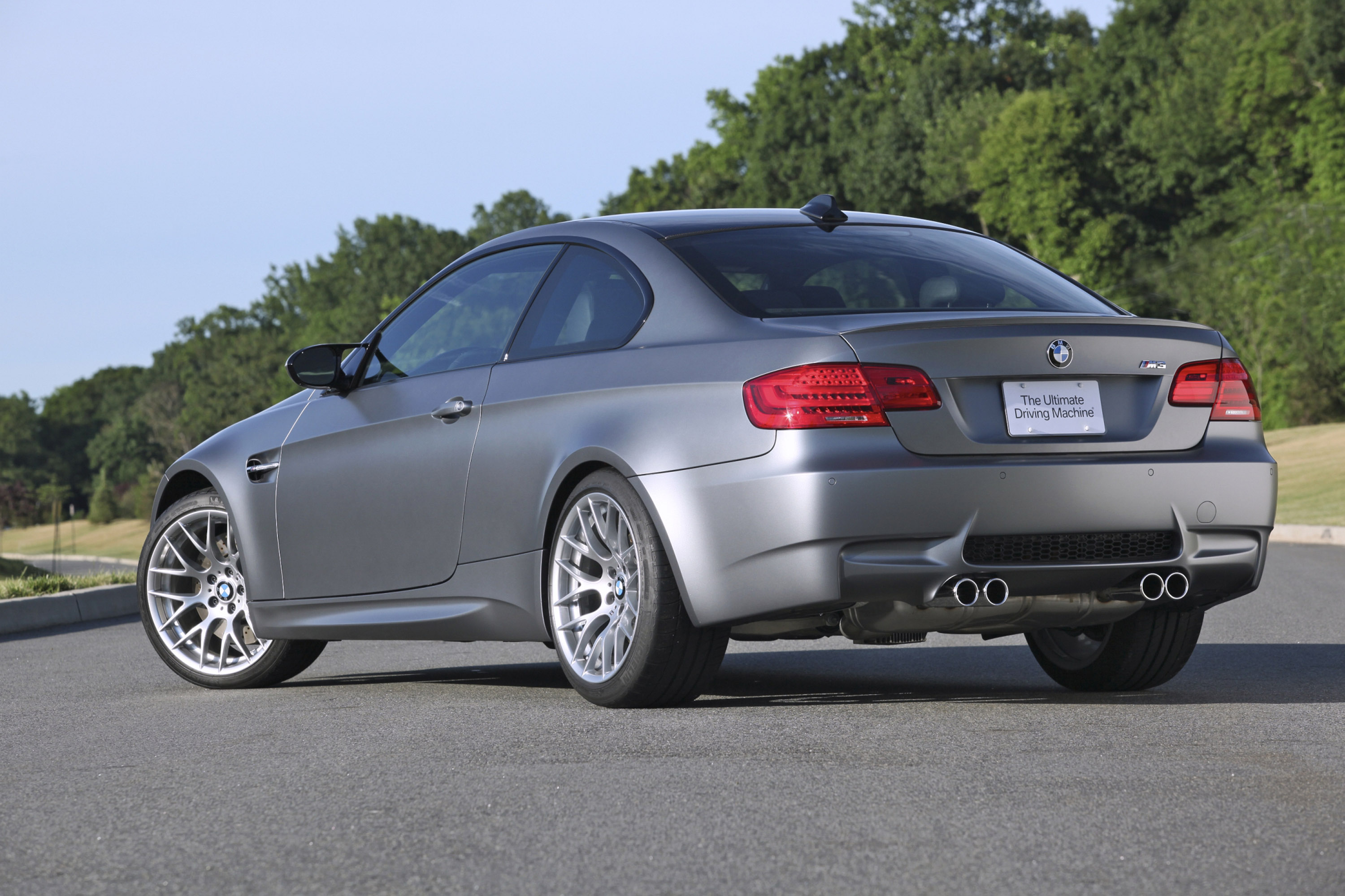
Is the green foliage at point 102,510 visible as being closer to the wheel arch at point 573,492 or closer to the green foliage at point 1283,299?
the green foliage at point 1283,299

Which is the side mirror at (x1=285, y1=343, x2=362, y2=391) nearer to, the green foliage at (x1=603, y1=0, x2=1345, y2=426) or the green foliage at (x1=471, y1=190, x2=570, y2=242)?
the green foliage at (x1=603, y1=0, x2=1345, y2=426)

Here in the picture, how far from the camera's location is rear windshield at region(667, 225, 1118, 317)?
551 centimetres

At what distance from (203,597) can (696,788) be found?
3.66 m

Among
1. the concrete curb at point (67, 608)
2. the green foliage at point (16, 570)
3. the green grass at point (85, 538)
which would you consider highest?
the concrete curb at point (67, 608)

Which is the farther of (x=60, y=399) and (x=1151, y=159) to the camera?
(x=60, y=399)

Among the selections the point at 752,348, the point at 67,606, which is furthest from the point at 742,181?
the point at 752,348

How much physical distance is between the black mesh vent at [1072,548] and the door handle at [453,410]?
1973mm

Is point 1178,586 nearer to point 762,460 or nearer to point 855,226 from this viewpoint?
point 762,460

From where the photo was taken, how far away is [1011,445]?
5.04 m

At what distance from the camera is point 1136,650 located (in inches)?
239

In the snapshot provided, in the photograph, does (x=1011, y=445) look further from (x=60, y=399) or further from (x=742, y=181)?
(x=60, y=399)

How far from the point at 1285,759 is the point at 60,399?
157m

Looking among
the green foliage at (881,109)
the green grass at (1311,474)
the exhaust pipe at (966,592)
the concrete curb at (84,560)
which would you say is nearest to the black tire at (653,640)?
the exhaust pipe at (966,592)

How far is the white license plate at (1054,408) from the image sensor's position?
5.08 m
